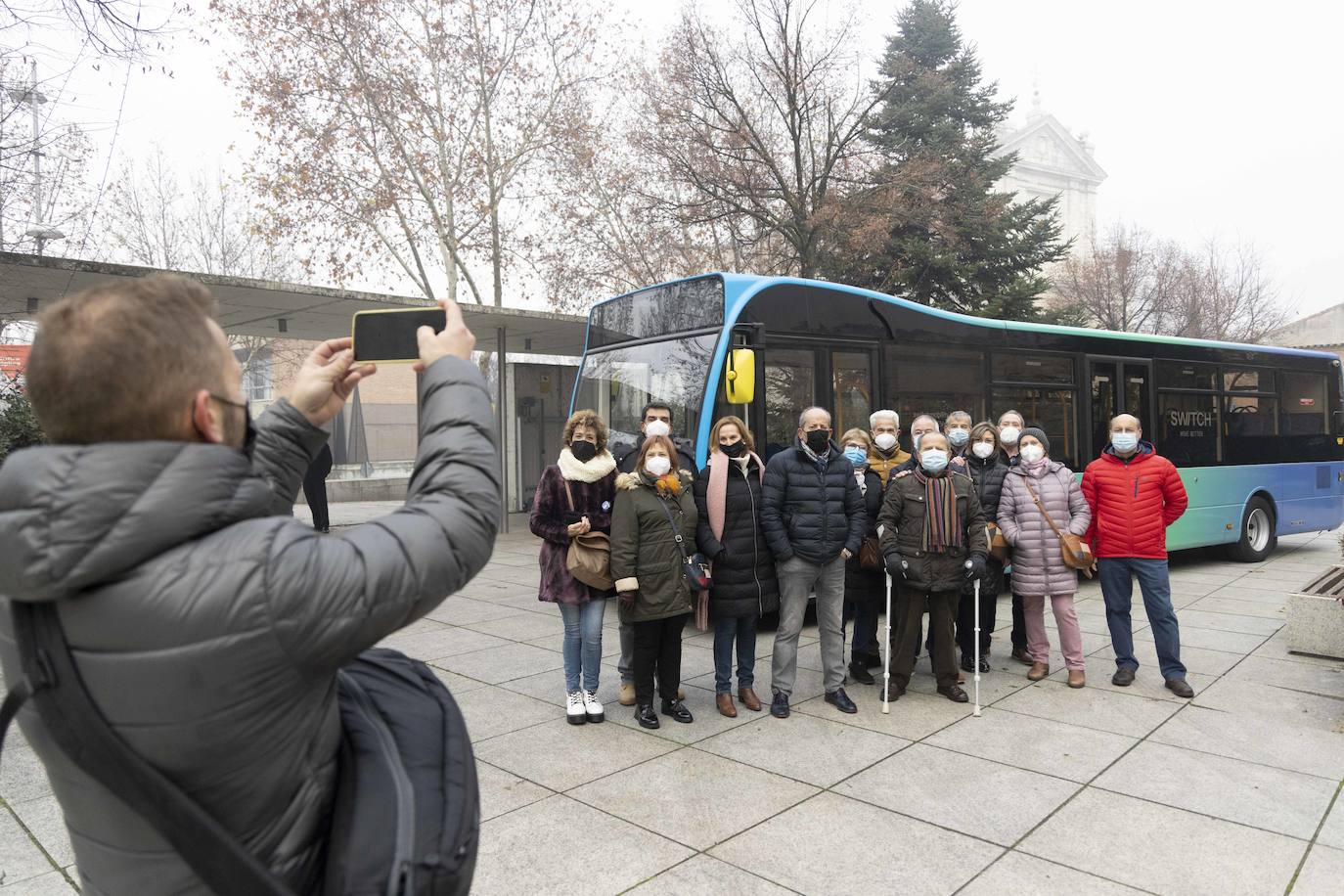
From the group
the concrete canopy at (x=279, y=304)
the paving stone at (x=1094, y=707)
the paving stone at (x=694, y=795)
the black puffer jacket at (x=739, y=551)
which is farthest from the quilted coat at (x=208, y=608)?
the concrete canopy at (x=279, y=304)

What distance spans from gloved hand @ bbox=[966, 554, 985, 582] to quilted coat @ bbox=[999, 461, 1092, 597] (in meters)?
0.76

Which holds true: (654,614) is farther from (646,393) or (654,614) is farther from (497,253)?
(497,253)

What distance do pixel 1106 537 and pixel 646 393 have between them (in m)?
4.09

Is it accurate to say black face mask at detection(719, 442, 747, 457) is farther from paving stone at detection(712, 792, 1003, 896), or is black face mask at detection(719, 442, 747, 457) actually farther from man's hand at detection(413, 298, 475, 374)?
man's hand at detection(413, 298, 475, 374)

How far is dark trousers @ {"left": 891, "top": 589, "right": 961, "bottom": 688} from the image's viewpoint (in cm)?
624

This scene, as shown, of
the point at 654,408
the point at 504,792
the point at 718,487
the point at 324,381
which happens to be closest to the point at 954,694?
the point at 718,487

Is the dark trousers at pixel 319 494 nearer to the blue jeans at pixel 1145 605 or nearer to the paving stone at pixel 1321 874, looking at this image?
the blue jeans at pixel 1145 605

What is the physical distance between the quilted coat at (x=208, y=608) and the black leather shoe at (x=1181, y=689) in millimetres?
6255

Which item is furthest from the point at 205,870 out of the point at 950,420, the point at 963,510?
the point at 950,420

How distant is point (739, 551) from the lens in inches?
235

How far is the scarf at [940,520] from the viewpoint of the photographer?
614cm

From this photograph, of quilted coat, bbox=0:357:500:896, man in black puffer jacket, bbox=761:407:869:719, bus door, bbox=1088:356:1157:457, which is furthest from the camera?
bus door, bbox=1088:356:1157:457

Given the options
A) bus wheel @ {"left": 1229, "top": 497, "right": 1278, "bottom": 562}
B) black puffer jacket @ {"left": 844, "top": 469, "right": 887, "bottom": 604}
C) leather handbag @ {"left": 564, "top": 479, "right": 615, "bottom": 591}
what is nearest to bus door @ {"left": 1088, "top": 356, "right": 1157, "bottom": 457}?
bus wheel @ {"left": 1229, "top": 497, "right": 1278, "bottom": 562}

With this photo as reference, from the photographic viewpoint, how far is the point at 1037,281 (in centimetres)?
2419
